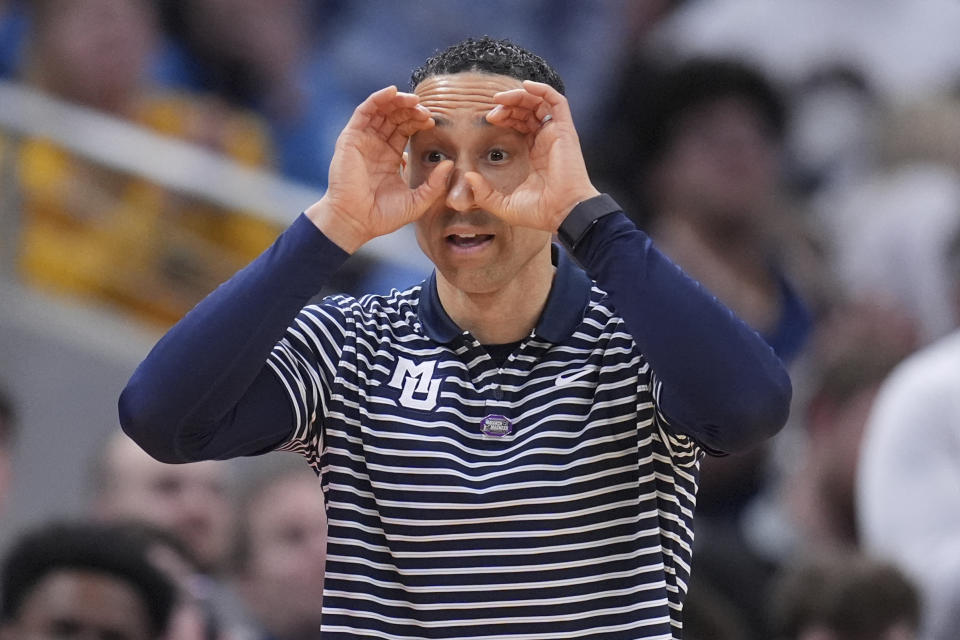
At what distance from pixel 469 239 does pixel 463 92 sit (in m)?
0.21

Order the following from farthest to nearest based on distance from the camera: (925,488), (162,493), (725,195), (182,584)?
1. (725,195)
2. (162,493)
3. (925,488)
4. (182,584)

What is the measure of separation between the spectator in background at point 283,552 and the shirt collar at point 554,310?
7.20ft

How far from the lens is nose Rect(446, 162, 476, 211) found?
2449mm

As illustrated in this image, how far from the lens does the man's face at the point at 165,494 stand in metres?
4.77

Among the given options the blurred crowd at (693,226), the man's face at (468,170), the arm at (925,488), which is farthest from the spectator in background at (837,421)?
the man's face at (468,170)

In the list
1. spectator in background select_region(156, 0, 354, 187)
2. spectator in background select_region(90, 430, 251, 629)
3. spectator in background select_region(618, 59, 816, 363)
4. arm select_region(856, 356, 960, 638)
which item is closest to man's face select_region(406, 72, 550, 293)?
arm select_region(856, 356, 960, 638)

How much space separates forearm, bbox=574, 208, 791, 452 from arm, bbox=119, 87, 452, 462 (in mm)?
318

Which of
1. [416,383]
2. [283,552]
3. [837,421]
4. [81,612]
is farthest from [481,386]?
[837,421]

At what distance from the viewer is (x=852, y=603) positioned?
4.08 metres

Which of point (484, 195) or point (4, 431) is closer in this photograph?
point (484, 195)

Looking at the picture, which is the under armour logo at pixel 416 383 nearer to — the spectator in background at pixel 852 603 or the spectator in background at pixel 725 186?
the spectator in background at pixel 852 603

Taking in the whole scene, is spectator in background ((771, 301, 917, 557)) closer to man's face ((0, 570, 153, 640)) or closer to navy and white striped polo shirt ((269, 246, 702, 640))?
man's face ((0, 570, 153, 640))

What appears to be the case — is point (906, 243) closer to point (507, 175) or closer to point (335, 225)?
point (507, 175)

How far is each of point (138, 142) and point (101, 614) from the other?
2119mm
